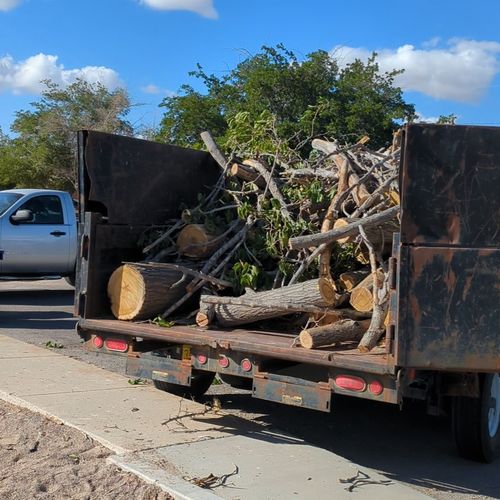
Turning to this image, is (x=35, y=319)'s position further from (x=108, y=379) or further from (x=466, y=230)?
(x=466, y=230)

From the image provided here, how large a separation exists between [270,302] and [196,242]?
1.37 m

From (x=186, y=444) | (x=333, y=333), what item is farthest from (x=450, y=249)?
(x=186, y=444)

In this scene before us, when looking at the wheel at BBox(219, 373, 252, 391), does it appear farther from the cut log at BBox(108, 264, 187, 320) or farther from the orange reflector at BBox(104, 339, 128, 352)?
the orange reflector at BBox(104, 339, 128, 352)

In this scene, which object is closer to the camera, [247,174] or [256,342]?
[256,342]

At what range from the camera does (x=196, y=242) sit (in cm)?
729

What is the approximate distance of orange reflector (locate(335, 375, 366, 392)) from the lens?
5176 mm

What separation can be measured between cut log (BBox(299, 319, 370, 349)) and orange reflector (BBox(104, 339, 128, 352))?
67.1 inches

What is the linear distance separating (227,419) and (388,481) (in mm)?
1708

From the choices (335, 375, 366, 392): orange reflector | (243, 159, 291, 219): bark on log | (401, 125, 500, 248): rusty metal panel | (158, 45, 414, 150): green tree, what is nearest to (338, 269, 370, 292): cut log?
(243, 159, 291, 219): bark on log

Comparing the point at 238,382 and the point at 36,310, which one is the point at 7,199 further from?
the point at 238,382

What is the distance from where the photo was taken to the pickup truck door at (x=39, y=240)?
14125mm

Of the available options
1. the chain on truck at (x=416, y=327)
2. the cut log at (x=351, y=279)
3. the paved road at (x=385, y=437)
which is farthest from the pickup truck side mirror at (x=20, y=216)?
the cut log at (x=351, y=279)

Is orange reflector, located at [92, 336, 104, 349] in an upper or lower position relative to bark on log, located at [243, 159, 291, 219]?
lower

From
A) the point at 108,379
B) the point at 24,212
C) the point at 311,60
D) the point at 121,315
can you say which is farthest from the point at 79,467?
the point at 311,60
